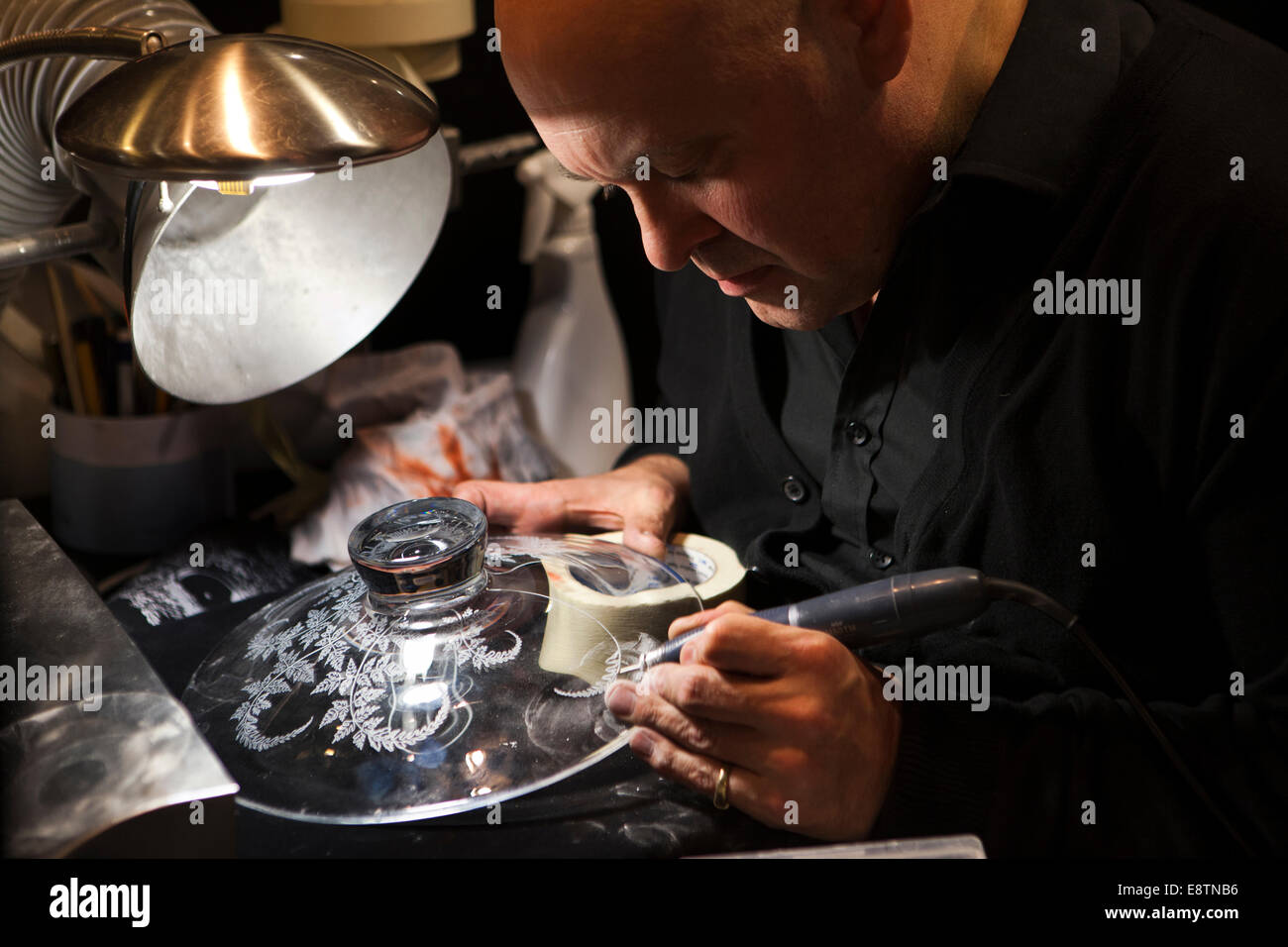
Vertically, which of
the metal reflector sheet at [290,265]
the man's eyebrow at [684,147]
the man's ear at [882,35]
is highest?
the man's ear at [882,35]

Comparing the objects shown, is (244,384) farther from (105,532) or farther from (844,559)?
(844,559)

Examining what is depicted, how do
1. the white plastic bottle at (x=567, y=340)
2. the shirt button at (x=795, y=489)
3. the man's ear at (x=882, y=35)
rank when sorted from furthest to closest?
1. the white plastic bottle at (x=567, y=340)
2. the shirt button at (x=795, y=489)
3. the man's ear at (x=882, y=35)

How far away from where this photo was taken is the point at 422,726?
92cm

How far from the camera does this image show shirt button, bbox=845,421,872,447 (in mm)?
1312

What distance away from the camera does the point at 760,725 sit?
3.23 ft

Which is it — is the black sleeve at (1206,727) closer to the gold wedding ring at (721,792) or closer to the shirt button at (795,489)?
the gold wedding ring at (721,792)

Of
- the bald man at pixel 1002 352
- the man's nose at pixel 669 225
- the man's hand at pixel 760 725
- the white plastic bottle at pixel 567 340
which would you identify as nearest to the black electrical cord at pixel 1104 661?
the bald man at pixel 1002 352

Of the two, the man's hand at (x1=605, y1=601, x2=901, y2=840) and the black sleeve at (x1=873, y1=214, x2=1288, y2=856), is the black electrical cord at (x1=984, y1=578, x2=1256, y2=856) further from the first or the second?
the man's hand at (x1=605, y1=601, x2=901, y2=840)

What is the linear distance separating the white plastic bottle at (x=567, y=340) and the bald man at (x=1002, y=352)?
686 millimetres

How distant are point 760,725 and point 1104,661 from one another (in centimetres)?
30

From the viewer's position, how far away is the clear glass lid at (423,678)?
899mm

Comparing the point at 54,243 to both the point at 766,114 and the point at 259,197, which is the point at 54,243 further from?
the point at 766,114

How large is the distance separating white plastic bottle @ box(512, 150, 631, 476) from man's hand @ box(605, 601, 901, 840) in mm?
987

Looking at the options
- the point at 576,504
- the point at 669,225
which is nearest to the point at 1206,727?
the point at 669,225
